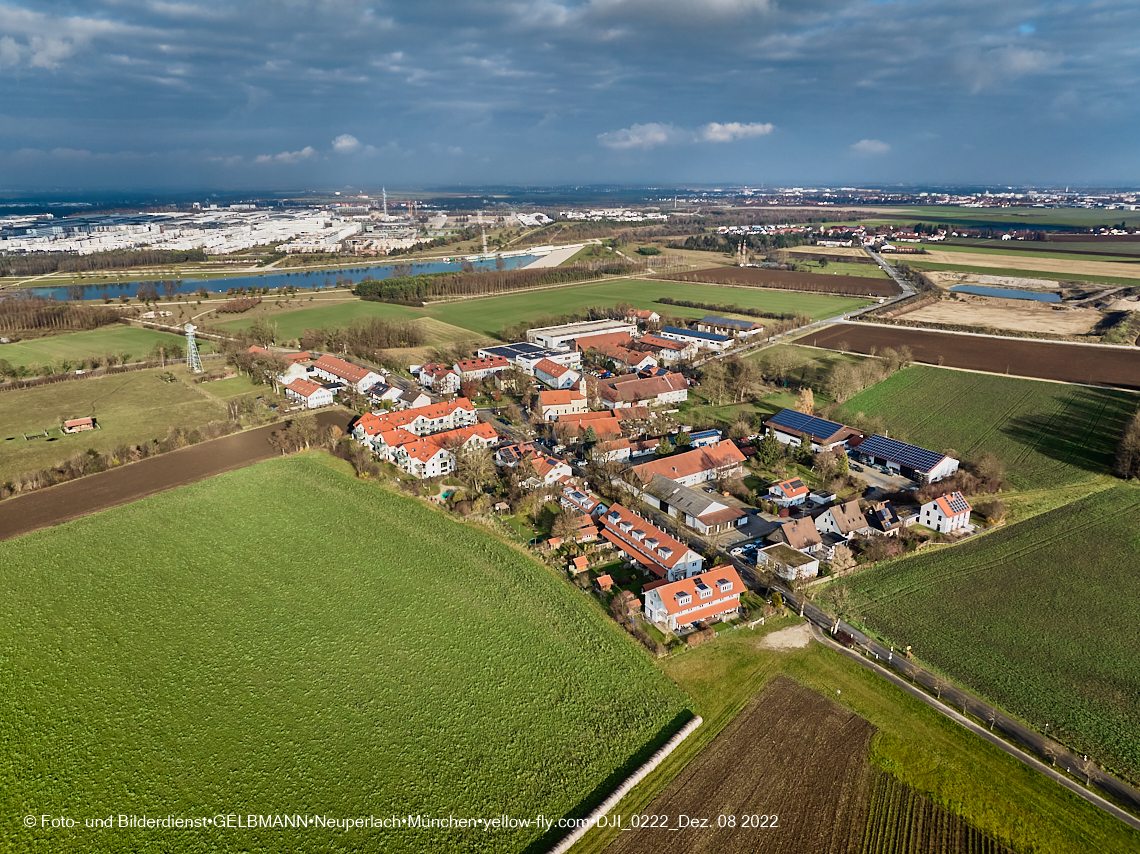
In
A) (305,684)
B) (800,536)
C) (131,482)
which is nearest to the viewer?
(305,684)

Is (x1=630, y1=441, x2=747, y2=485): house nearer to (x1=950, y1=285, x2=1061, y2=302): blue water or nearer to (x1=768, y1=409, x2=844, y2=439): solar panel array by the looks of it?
(x1=768, y1=409, x2=844, y2=439): solar panel array

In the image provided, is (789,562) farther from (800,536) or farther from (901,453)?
(901,453)

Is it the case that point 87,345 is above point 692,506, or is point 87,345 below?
above

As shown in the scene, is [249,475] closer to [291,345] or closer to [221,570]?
[221,570]

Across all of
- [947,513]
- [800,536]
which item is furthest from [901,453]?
[800,536]

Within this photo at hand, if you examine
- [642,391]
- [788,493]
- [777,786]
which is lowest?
[777,786]

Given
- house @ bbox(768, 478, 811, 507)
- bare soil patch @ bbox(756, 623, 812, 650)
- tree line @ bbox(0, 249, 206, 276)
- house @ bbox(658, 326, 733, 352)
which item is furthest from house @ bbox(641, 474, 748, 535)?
tree line @ bbox(0, 249, 206, 276)

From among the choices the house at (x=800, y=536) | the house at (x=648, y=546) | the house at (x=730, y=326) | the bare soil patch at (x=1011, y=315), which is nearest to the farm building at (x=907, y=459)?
the house at (x=800, y=536)

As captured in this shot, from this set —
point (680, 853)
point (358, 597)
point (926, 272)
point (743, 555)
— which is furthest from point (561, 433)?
point (926, 272)
